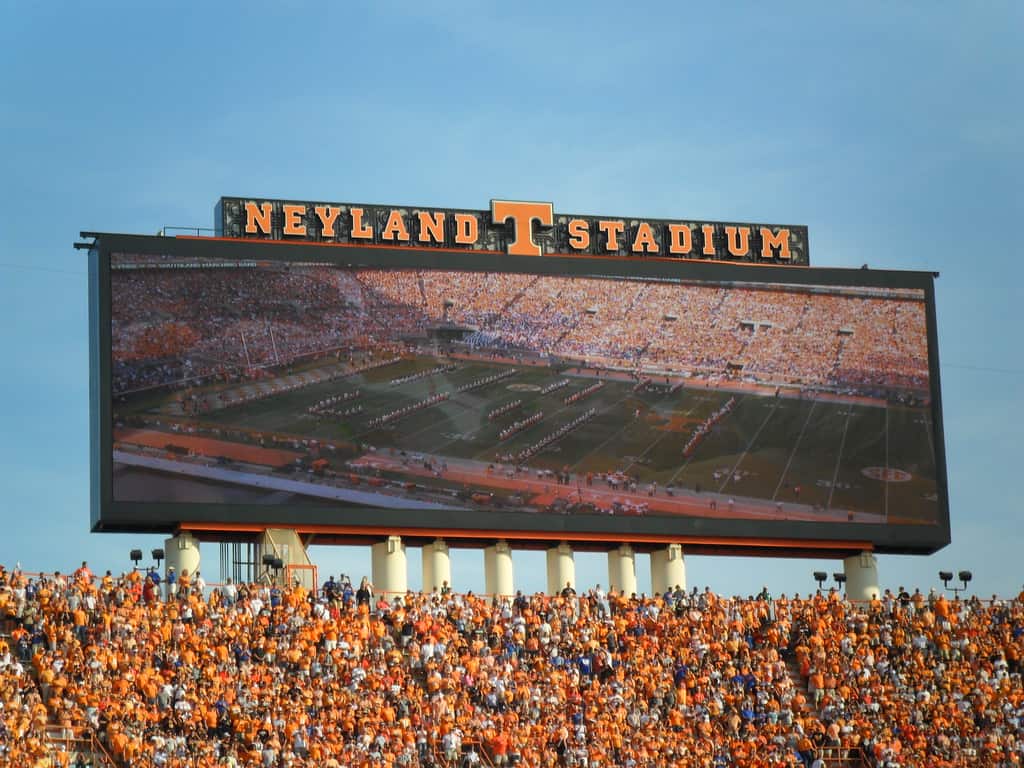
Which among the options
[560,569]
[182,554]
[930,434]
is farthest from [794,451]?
[182,554]

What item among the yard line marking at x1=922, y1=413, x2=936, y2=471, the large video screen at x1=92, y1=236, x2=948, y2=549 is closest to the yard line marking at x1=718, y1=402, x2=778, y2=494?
the large video screen at x1=92, y1=236, x2=948, y2=549

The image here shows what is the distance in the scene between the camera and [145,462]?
5462 cm

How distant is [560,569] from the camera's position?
191 ft

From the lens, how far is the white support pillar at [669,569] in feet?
193

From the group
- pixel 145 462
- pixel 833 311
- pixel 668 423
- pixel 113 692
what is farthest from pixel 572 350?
pixel 113 692

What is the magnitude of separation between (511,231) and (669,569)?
30.7ft

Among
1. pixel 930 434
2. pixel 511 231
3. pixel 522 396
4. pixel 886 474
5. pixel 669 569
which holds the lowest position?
pixel 669 569

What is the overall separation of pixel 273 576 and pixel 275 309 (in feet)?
20.8

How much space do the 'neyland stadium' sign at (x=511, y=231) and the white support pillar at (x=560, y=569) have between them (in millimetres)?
7553

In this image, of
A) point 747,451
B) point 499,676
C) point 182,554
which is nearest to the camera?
point 499,676

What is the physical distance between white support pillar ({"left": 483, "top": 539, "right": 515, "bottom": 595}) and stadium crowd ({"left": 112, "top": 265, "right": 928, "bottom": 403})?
16.1ft

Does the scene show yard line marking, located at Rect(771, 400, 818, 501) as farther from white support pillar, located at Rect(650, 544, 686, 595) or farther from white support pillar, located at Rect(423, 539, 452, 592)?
white support pillar, located at Rect(423, 539, 452, 592)

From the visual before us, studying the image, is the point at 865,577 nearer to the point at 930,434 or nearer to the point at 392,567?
the point at 930,434

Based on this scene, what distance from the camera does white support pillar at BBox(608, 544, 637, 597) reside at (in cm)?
5891
